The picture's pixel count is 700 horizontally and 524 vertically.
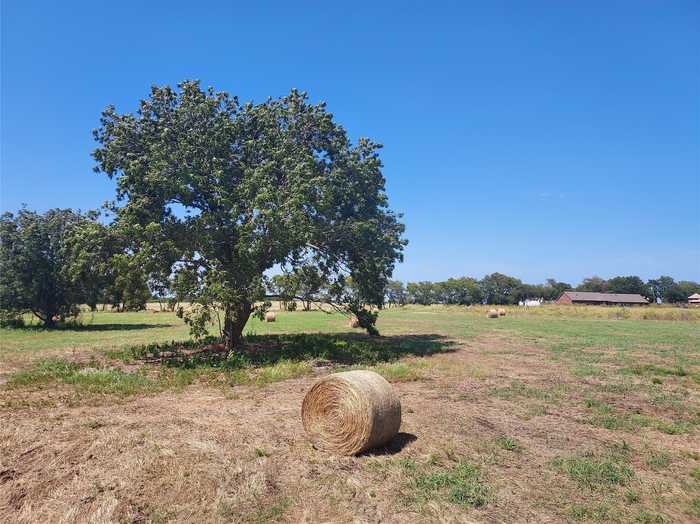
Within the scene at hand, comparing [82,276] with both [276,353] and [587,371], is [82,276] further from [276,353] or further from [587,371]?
[587,371]

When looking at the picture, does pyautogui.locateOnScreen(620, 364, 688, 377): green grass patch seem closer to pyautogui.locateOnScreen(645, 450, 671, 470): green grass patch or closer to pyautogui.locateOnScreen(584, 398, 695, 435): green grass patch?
pyautogui.locateOnScreen(584, 398, 695, 435): green grass patch

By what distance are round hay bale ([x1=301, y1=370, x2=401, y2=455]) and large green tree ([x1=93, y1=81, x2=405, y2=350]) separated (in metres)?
8.20

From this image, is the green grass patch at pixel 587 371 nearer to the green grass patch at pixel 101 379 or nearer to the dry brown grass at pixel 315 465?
the dry brown grass at pixel 315 465

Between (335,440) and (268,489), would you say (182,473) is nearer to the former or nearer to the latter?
(268,489)

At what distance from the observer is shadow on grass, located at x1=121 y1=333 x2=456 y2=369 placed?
17500mm

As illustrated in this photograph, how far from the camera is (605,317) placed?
60.8 meters

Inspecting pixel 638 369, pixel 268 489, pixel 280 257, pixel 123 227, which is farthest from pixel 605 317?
pixel 268 489

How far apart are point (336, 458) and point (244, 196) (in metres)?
11.8

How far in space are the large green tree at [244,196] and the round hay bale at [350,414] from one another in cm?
820

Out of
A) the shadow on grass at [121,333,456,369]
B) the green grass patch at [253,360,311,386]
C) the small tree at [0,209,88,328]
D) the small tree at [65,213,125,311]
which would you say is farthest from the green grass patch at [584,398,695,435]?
the small tree at [0,209,88,328]

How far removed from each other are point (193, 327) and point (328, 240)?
6525mm

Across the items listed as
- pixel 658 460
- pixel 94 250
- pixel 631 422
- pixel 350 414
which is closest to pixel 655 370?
pixel 631 422

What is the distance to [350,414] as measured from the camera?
821 centimetres

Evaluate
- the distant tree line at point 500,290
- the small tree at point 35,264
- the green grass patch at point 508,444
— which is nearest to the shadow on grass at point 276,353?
the green grass patch at point 508,444
